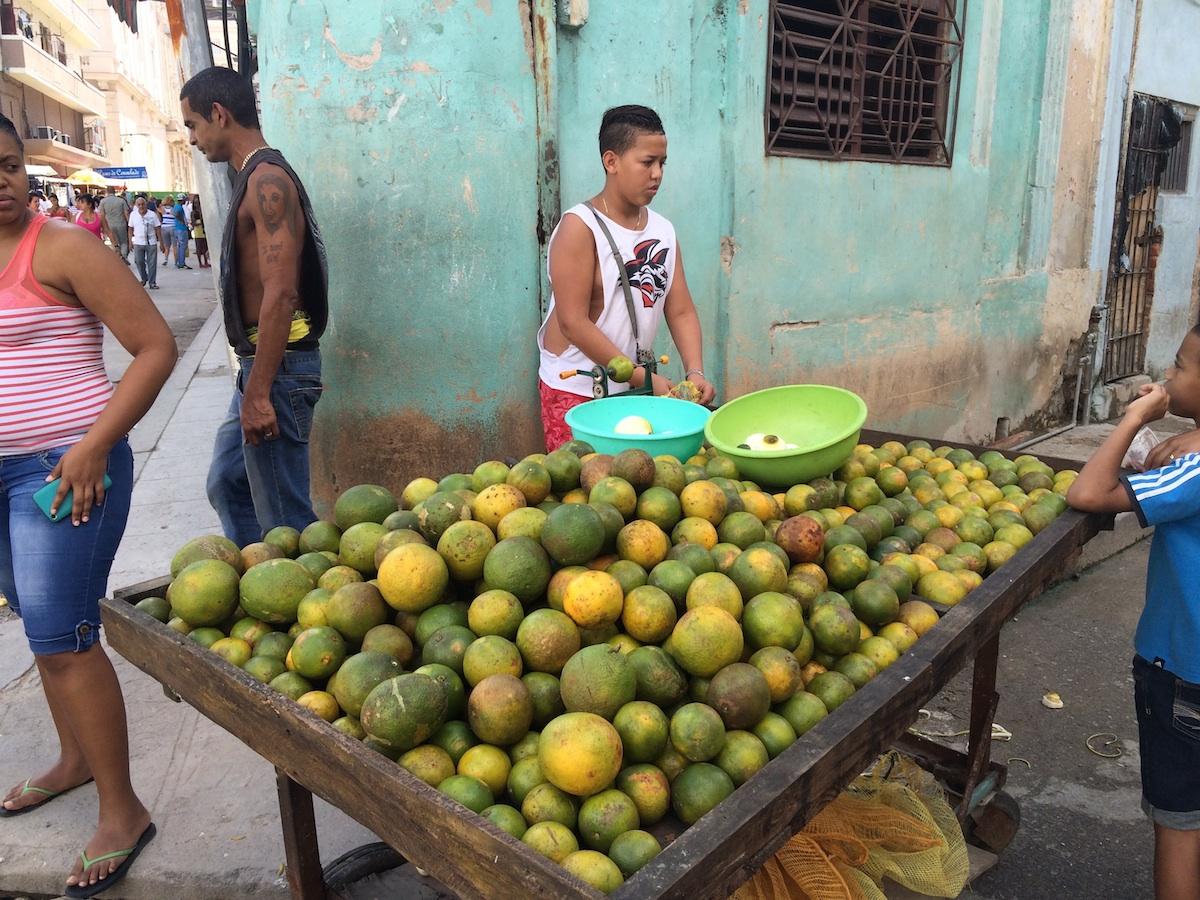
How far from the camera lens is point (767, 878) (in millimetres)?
2043

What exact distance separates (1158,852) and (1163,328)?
27.5ft

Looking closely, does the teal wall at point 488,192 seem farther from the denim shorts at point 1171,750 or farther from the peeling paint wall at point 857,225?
the denim shorts at point 1171,750

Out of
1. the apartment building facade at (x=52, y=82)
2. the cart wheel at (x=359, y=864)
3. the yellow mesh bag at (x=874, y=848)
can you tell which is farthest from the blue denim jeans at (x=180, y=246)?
the yellow mesh bag at (x=874, y=848)

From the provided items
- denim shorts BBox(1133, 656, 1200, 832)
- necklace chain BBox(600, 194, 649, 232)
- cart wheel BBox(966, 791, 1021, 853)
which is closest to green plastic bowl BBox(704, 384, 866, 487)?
necklace chain BBox(600, 194, 649, 232)

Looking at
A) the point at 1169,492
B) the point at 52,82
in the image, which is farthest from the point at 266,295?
the point at 52,82

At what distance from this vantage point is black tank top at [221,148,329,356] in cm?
292

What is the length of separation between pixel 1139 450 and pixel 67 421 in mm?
2919

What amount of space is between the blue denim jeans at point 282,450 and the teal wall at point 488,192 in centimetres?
70

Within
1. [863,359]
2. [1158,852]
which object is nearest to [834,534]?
[1158,852]

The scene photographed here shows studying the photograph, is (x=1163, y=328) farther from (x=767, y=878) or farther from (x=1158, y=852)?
(x=767, y=878)

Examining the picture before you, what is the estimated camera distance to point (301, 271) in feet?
10.2

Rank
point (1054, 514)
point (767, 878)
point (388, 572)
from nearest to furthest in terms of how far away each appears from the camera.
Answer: point (388, 572), point (767, 878), point (1054, 514)

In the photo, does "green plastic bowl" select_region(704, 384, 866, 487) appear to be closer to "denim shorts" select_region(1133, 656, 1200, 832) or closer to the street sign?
"denim shorts" select_region(1133, 656, 1200, 832)

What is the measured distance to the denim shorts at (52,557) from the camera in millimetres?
2279
